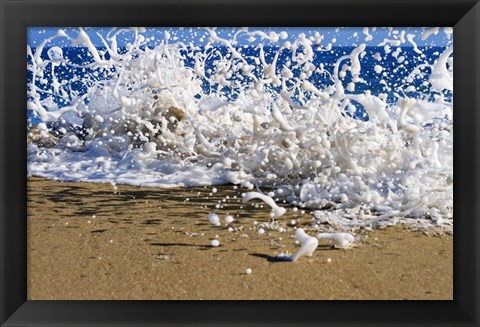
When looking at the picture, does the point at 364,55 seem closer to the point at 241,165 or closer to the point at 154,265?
the point at 241,165

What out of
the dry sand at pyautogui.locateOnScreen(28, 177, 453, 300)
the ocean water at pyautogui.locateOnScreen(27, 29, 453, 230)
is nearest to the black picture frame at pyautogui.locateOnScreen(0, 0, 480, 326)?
the dry sand at pyautogui.locateOnScreen(28, 177, 453, 300)

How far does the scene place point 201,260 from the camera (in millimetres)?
1875

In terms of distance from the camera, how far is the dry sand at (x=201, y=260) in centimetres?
175

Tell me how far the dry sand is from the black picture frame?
2.2 inches

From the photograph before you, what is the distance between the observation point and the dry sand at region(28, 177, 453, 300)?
1748mm

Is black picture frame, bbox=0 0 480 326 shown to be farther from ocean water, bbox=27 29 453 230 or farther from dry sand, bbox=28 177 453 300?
ocean water, bbox=27 29 453 230

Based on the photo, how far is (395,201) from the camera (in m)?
2.13

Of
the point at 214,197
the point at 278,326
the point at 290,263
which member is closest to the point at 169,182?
the point at 214,197
